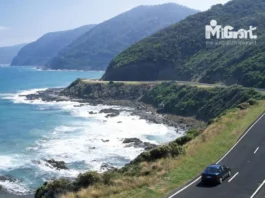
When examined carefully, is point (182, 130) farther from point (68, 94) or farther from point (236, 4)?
point (236, 4)

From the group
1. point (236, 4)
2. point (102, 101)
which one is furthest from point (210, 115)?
point (236, 4)

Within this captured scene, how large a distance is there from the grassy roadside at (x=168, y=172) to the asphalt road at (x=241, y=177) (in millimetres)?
713

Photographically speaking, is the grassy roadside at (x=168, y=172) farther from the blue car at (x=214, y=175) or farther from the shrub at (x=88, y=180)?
the blue car at (x=214, y=175)

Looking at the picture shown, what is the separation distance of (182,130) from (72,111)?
3547cm

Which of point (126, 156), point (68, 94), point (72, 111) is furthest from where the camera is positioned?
point (68, 94)

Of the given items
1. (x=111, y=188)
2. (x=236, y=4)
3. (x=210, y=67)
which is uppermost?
(x=236, y=4)

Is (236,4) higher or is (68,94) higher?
(236,4)


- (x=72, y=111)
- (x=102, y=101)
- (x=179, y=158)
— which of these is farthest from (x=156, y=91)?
(x=179, y=158)

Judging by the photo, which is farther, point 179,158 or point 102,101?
point 102,101

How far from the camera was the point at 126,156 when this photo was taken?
4941cm

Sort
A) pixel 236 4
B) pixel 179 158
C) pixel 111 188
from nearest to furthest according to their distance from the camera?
1. pixel 111 188
2. pixel 179 158
3. pixel 236 4

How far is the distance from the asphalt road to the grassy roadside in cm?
71

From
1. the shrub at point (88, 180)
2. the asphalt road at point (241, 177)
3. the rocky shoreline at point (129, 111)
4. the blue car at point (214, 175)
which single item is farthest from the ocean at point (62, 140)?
the blue car at point (214, 175)

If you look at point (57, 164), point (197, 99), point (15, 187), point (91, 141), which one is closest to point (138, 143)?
point (91, 141)
